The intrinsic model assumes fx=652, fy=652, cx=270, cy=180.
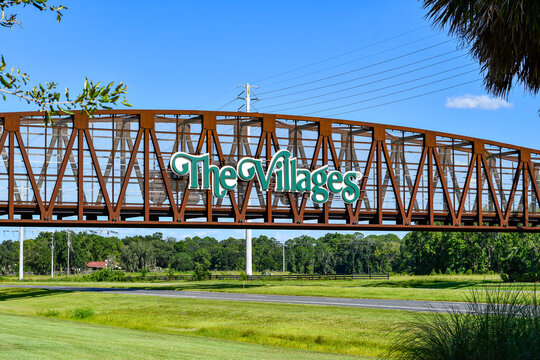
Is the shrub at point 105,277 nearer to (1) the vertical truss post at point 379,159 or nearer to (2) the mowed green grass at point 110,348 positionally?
(1) the vertical truss post at point 379,159

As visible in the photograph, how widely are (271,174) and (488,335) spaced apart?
3758 cm

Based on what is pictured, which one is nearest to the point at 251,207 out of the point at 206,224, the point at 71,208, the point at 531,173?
the point at 206,224

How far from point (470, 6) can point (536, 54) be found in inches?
83.0

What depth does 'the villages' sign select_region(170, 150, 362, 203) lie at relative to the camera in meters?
47.2

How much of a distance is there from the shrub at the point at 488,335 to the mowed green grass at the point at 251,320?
7.29 m

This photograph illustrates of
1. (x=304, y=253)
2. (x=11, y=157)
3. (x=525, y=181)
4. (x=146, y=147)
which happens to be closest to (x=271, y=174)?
(x=146, y=147)

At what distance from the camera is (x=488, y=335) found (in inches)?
444

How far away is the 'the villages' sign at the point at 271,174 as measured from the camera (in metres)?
47.2

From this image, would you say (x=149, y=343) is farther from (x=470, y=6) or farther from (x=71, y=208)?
(x=71, y=208)

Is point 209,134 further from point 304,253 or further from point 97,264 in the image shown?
point 97,264

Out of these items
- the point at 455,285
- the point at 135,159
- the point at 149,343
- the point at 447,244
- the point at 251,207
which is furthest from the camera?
the point at 447,244

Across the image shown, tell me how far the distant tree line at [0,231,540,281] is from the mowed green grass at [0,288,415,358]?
146ft

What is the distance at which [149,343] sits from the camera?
20.1 m

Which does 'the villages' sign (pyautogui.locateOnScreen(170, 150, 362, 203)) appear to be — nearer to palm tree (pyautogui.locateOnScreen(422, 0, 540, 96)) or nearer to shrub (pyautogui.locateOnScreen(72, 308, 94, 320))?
shrub (pyautogui.locateOnScreen(72, 308, 94, 320))
